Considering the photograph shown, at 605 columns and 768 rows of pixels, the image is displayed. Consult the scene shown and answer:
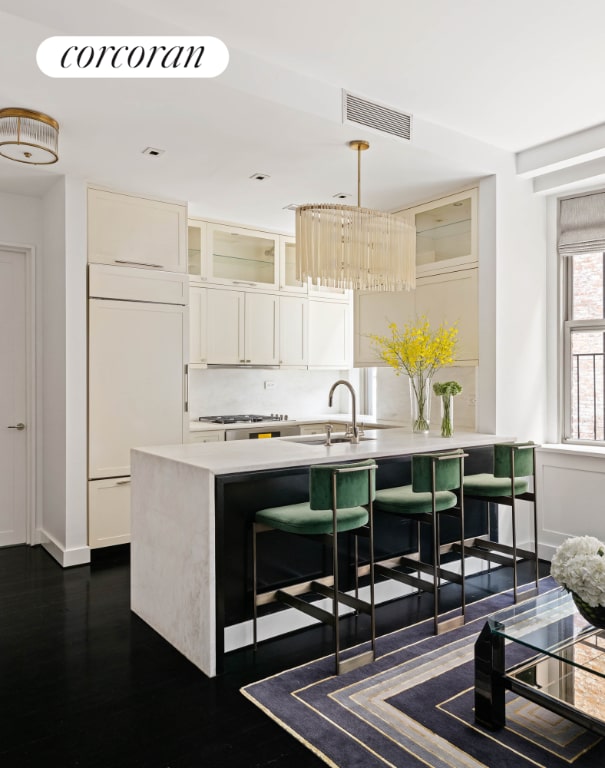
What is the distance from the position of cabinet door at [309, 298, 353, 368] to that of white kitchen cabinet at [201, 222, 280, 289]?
606 mm

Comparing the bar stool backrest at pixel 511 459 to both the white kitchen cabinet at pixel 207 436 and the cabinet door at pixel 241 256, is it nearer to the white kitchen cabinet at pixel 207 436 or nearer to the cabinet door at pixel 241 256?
the white kitchen cabinet at pixel 207 436

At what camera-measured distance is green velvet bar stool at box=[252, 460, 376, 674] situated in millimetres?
2479

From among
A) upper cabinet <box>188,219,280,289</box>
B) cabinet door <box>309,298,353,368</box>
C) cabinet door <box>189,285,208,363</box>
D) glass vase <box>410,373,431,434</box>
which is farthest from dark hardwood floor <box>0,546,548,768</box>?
cabinet door <box>309,298,353,368</box>

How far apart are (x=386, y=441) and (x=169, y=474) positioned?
1.38 meters

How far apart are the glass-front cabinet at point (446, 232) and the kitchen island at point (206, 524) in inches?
68.0

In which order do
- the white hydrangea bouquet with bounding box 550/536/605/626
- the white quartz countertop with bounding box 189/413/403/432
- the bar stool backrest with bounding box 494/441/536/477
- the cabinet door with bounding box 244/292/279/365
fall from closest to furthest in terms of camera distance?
the white hydrangea bouquet with bounding box 550/536/605/626 → the bar stool backrest with bounding box 494/441/536/477 → the white quartz countertop with bounding box 189/413/403/432 → the cabinet door with bounding box 244/292/279/365

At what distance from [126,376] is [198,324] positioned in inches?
41.0

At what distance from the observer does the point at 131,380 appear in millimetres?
4289

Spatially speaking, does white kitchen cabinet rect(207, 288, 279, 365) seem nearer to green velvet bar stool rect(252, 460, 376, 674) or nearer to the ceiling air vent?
the ceiling air vent

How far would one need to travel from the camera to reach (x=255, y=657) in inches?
106

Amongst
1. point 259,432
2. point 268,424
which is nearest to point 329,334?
point 268,424

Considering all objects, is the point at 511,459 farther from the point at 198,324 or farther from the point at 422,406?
the point at 198,324

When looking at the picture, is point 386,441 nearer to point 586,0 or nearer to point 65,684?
point 65,684

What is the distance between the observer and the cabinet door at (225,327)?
5.19 meters
